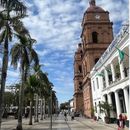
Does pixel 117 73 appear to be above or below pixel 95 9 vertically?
below

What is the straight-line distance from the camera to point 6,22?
67.1ft

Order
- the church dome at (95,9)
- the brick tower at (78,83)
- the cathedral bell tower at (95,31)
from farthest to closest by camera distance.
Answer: the brick tower at (78,83) → the church dome at (95,9) → the cathedral bell tower at (95,31)

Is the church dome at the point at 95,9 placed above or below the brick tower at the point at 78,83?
above

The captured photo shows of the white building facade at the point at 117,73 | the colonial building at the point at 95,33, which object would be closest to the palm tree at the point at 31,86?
the white building facade at the point at 117,73

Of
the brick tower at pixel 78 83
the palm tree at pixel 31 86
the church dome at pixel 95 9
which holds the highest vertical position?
the church dome at pixel 95 9

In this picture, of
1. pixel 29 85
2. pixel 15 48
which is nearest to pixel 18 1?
pixel 15 48

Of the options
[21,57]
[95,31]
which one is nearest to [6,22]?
[21,57]

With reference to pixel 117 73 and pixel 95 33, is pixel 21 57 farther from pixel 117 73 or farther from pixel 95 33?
pixel 95 33

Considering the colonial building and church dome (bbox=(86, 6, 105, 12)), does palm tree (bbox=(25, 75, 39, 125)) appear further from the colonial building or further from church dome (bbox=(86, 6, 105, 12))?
church dome (bbox=(86, 6, 105, 12))

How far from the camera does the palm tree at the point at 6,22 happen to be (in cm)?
1848

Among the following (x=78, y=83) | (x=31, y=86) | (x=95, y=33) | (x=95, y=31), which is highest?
(x=95, y=31)

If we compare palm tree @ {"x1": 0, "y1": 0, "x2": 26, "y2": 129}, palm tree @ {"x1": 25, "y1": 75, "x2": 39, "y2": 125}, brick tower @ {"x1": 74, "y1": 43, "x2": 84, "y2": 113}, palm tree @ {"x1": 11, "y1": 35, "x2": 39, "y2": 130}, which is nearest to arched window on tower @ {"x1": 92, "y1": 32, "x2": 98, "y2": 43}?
palm tree @ {"x1": 25, "y1": 75, "x2": 39, "y2": 125}

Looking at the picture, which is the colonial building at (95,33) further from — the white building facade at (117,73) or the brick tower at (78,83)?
the brick tower at (78,83)

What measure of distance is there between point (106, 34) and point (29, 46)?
37.9 metres
